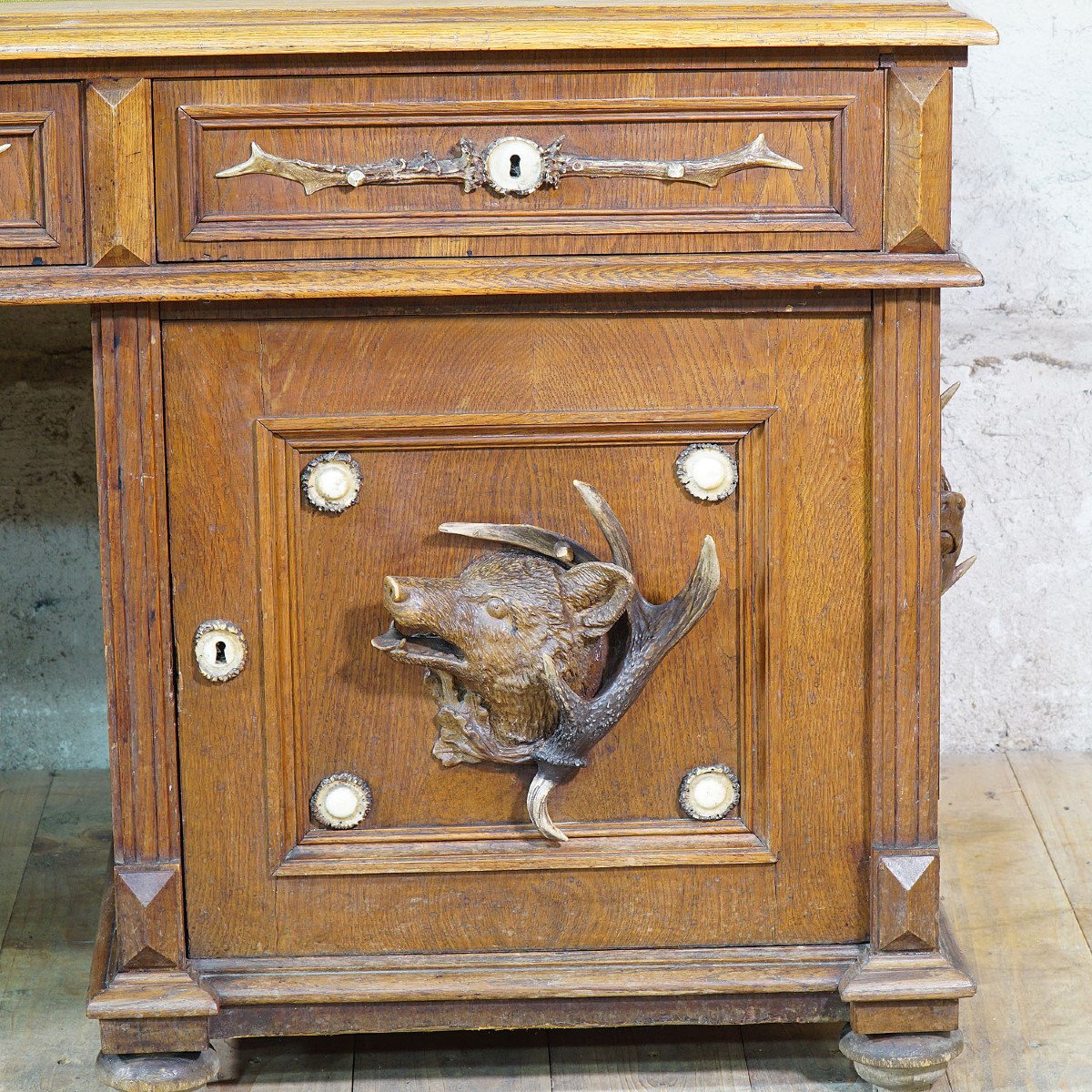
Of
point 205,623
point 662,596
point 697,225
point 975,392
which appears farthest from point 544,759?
point 975,392

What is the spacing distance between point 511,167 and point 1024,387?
0.95 meters

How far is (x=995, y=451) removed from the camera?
2.00 meters

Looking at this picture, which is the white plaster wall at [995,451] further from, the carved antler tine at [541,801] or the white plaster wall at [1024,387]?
the carved antler tine at [541,801]

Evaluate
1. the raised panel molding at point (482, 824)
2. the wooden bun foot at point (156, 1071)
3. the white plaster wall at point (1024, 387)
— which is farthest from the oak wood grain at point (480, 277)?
the white plaster wall at point (1024, 387)

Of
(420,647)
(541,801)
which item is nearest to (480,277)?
(420,647)

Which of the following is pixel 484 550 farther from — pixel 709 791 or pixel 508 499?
pixel 709 791

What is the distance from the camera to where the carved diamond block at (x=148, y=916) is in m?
1.34

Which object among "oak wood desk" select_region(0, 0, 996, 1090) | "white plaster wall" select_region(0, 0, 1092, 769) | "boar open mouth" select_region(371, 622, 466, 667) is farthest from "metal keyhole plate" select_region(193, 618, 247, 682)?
"white plaster wall" select_region(0, 0, 1092, 769)

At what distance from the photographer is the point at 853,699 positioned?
1.34 metres

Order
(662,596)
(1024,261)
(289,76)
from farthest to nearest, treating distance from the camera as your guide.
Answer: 1. (1024,261)
2. (662,596)
3. (289,76)

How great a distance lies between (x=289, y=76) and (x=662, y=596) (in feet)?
1.60

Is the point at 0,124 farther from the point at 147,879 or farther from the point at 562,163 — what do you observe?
the point at 147,879

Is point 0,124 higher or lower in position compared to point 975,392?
higher

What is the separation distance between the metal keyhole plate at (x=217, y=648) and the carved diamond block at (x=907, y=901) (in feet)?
1.78
